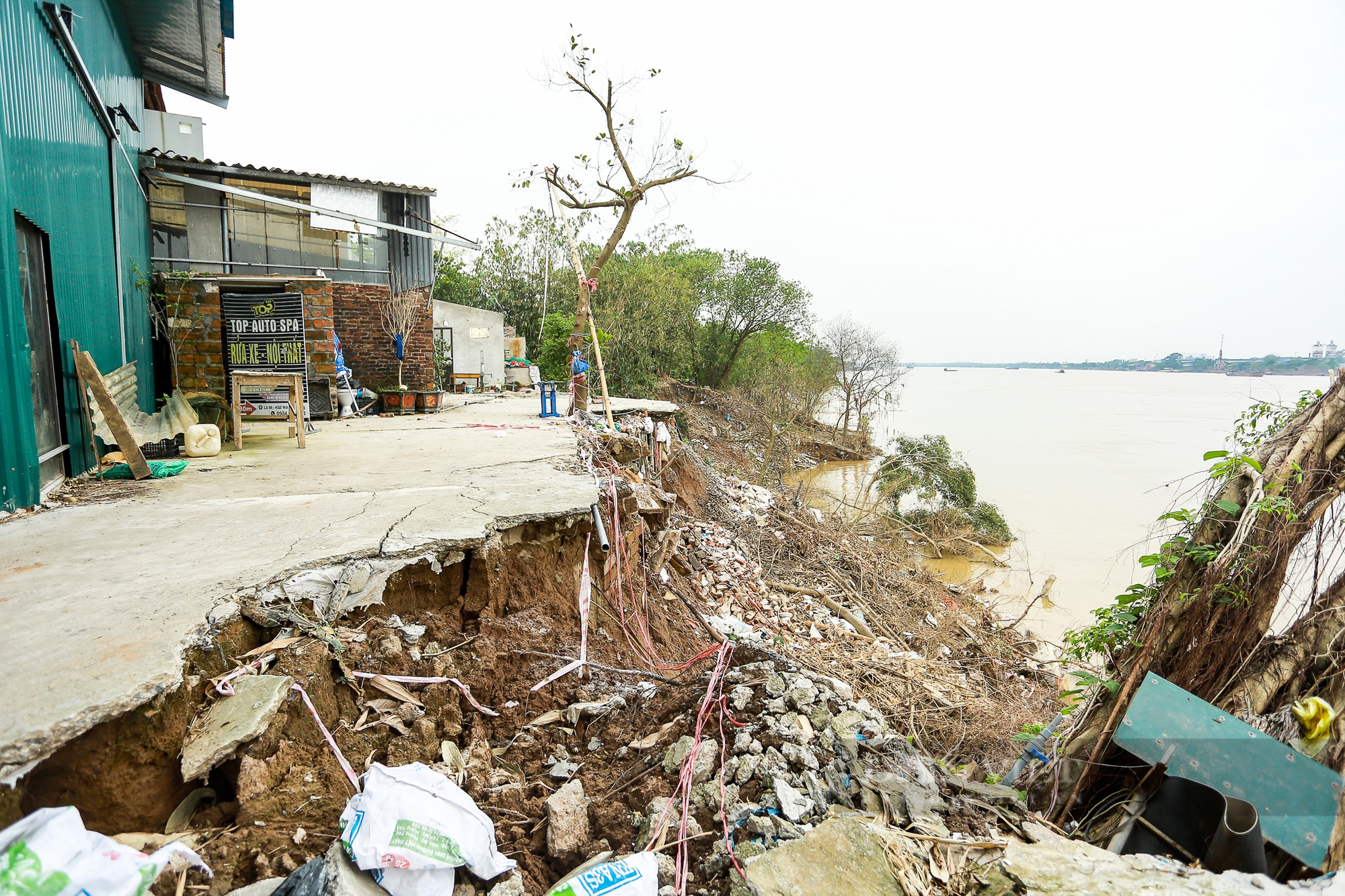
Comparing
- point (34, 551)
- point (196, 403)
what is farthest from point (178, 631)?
point (196, 403)

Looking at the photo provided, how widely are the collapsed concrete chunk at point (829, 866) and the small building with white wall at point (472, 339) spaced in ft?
46.7

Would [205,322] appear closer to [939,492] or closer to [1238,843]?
[1238,843]

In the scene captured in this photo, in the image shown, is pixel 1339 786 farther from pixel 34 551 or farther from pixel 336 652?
pixel 34 551

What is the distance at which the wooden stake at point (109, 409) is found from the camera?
15.4 ft

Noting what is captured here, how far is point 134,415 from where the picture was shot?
231 inches

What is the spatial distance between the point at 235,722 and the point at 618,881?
1413mm

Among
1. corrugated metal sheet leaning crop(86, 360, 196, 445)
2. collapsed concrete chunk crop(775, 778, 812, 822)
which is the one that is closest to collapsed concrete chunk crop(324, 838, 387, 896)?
collapsed concrete chunk crop(775, 778, 812, 822)

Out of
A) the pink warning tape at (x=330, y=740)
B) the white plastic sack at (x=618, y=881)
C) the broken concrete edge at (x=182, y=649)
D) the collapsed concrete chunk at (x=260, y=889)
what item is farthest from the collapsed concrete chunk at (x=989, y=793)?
the broken concrete edge at (x=182, y=649)

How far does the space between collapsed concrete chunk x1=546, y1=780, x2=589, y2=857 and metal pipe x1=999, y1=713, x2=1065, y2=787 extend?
2.19 metres

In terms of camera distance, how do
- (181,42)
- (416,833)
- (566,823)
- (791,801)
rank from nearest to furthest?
(416,833), (566,823), (791,801), (181,42)

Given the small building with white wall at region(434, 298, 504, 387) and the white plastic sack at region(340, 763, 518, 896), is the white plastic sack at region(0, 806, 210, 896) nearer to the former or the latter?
the white plastic sack at region(340, 763, 518, 896)

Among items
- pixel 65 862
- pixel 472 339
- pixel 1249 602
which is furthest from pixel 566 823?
pixel 472 339

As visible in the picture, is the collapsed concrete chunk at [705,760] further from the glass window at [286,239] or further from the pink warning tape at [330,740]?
the glass window at [286,239]

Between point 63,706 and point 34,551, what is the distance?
5.84 ft
